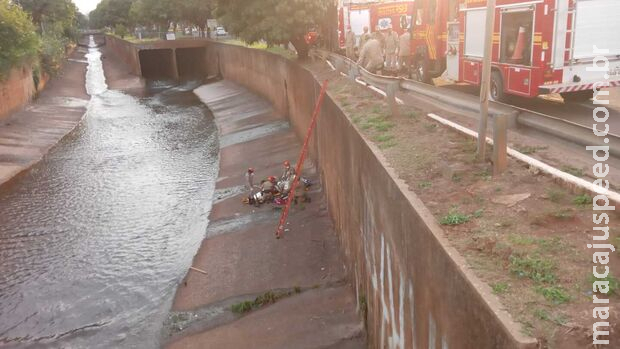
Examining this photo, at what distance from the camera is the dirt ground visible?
3688mm

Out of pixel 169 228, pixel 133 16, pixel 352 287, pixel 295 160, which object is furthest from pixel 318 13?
pixel 133 16

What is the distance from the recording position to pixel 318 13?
24.8m

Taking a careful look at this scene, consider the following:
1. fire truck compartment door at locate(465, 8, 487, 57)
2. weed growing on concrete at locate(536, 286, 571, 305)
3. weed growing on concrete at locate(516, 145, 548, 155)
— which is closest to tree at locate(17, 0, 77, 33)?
fire truck compartment door at locate(465, 8, 487, 57)

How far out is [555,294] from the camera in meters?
3.89

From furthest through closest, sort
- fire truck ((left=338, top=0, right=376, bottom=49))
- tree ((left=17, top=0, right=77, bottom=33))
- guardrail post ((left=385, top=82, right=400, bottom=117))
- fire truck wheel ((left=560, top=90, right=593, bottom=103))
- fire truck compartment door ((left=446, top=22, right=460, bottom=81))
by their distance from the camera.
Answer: tree ((left=17, top=0, right=77, bottom=33)), fire truck ((left=338, top=0, right=376, bottom=49)), fire truck compartment door ((left=446, top=22, right=460, bottom=81)), fire truck wheel ((left=560, top=90, right=593, bottom=103)), guardrail post ((left=385, top=82, right=400, bottom=117))

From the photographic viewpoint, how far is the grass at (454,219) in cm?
537

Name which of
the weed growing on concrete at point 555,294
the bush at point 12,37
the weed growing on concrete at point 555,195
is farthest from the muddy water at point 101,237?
the weed growing on concrete at point 555,294

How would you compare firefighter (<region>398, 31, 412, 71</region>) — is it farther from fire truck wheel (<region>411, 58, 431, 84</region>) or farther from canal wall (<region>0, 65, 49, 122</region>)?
canal wall (<region>0, 65, 49, 122</region>)

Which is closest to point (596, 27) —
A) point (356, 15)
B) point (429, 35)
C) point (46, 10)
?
point (429, 35)

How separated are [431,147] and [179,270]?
8.08m

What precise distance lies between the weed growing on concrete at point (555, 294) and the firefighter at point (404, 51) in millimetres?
17825

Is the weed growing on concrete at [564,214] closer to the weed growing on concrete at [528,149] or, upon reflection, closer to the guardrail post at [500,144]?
the guardrail post at [500,144]

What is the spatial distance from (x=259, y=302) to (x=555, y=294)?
792 cm

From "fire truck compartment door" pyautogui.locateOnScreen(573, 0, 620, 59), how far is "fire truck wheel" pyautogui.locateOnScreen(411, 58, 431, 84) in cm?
734
